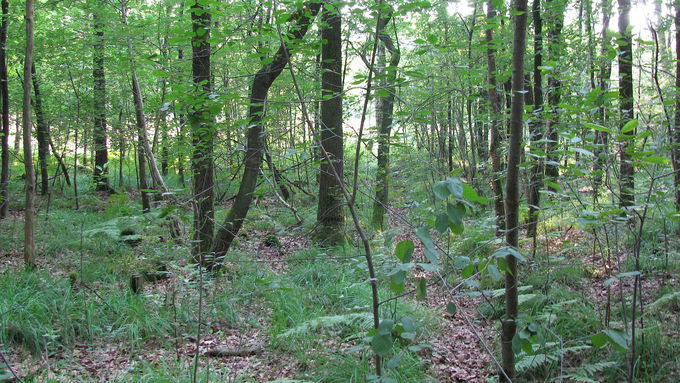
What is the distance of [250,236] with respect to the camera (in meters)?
8.76

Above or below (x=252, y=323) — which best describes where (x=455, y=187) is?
above

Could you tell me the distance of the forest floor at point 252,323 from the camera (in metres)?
Answer: 3.60

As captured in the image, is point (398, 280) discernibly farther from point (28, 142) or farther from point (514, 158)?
point (28, 142)

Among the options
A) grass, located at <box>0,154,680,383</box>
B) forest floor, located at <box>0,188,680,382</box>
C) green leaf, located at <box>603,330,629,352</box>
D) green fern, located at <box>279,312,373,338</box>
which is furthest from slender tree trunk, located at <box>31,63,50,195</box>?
green leaf, located at <box>603,330,629,352</box>

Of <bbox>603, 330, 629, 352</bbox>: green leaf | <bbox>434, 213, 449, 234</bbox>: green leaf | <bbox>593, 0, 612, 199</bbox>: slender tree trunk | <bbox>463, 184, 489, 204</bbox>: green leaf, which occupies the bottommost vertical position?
<bbox>603, 330, 629, 352</bbox>: green leaf

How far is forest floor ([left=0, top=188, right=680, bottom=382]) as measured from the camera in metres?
3.60

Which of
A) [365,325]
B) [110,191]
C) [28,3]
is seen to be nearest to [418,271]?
[365,325]

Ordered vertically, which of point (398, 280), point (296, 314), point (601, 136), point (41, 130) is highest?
point (41, 130)

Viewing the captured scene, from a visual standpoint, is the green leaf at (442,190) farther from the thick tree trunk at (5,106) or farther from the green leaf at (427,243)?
the thick tree trunk at (5,106)

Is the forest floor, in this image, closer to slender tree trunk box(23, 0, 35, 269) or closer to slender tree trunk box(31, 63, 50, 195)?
slender tree trunk box(23, 0, 35, 269)

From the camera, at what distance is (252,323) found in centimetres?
463

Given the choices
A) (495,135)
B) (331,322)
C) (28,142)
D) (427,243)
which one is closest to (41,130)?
(28,142)

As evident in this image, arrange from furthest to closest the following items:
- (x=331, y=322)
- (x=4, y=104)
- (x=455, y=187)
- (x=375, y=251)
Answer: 1. (x=4, y=104)
2. (x=375, y=251)
3. (x=331, y=322)
4. (x=455, y=187)

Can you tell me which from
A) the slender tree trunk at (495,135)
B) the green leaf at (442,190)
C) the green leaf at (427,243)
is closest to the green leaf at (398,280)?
the green leaf at (427,243)
